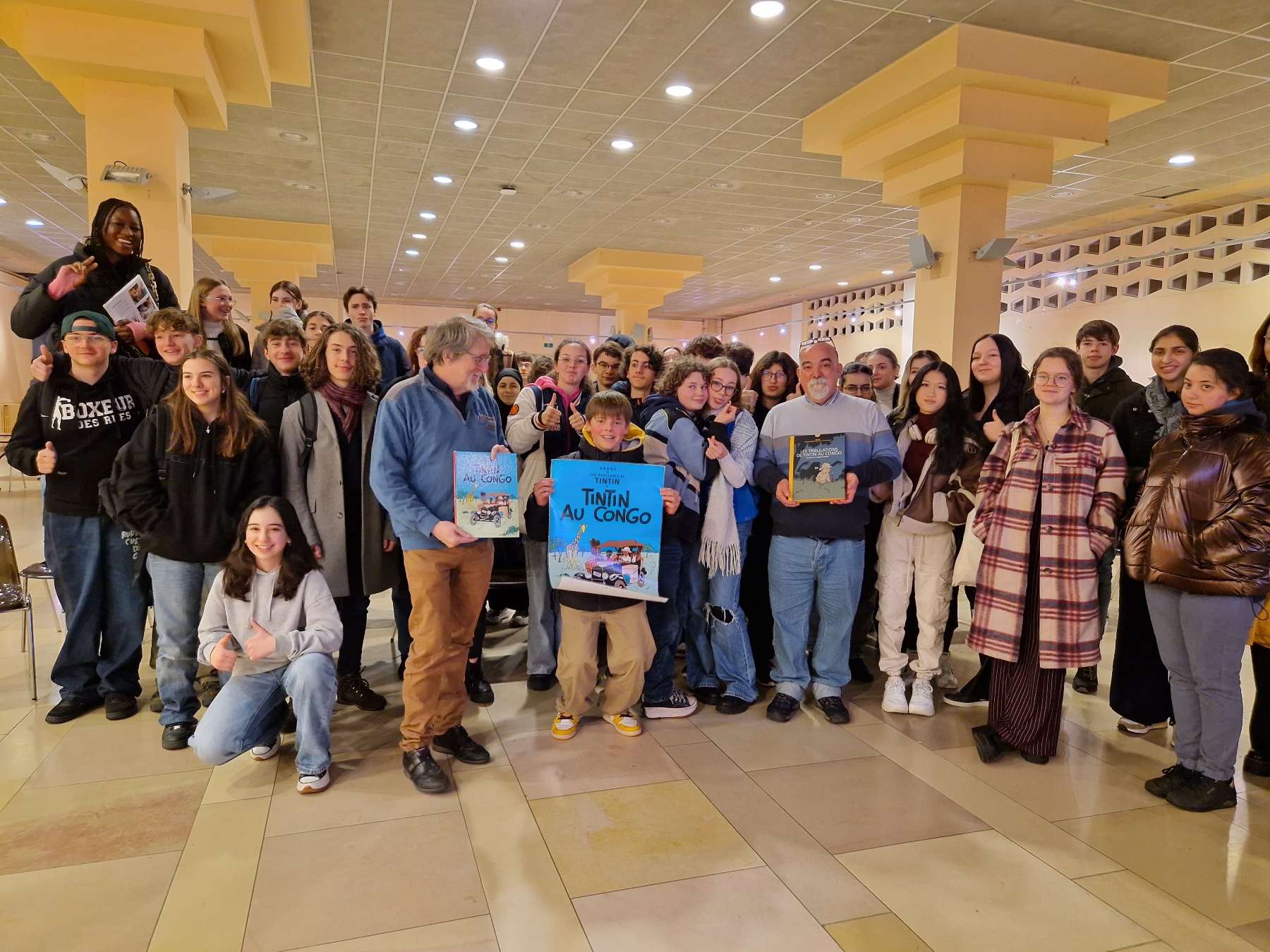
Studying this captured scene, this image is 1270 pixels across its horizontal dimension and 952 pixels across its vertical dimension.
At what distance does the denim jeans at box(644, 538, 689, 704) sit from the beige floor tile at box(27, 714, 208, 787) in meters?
1.86

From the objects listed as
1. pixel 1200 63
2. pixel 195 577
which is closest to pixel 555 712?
pixel 195 577

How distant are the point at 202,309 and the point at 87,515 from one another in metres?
1.20

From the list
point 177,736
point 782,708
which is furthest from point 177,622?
point 782,708

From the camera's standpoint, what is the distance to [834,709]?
349 cm

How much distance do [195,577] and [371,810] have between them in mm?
1253

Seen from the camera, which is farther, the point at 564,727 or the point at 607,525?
the point at 564,727

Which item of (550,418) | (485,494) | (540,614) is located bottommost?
(540,614)

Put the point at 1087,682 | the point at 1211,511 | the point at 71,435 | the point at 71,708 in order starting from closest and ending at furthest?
the point at 1211,511, the point at 71,435, the point at 71,708, the point at 1087,682

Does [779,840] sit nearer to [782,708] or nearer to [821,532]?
[782,708]

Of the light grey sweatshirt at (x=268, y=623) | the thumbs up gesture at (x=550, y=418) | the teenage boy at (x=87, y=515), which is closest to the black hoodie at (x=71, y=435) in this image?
the teenage boy at (x=87, y=515)

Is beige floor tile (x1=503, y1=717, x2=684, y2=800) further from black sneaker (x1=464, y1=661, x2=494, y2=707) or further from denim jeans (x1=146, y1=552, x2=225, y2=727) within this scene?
denim jeans (x1=146, y1=552, x2=225, y2=727)

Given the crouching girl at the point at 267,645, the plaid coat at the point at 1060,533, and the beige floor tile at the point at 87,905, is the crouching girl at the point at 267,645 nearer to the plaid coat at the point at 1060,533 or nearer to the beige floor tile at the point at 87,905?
the beige floor tile at the point at 87,905

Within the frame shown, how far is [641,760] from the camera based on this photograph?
306 cm

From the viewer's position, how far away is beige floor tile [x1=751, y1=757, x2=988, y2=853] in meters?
2.57
